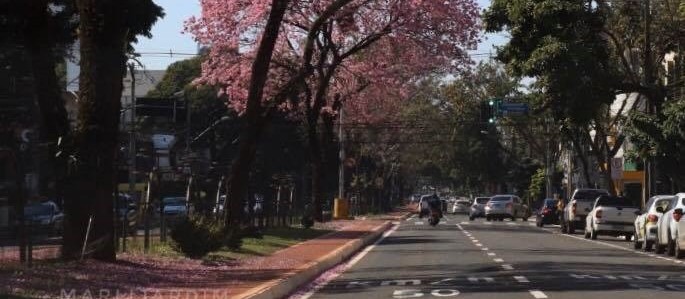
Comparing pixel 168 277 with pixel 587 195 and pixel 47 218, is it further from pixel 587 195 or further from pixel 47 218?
pixel 587 195

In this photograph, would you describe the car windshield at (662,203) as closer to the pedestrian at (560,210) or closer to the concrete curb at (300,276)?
the concrete curb at (300,276)

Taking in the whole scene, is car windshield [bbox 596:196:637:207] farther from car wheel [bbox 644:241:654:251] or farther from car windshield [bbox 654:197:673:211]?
car wheel [bbox 644:241:654:251]

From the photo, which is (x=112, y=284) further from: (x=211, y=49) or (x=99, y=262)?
(x=211, y=49)

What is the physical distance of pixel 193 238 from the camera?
2081 centimetres

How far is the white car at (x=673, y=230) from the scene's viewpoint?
80.1 ft

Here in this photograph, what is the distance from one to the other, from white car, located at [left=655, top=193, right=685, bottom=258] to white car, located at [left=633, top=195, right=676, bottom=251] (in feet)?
2.08

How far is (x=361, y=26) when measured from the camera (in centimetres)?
3944

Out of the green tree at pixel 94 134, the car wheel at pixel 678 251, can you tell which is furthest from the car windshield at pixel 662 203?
the green tree at pixel 94 134

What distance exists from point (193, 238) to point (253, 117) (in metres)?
7.38

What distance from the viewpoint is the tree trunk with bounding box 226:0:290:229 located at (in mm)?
26797

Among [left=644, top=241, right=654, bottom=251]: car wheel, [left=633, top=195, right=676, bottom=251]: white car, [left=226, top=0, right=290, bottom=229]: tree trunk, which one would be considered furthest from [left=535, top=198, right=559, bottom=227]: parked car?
[left=226, top=0, right=290, bottom=229]: tree trunk

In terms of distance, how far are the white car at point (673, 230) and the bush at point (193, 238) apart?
1092cm

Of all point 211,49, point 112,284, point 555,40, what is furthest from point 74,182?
point 211,49

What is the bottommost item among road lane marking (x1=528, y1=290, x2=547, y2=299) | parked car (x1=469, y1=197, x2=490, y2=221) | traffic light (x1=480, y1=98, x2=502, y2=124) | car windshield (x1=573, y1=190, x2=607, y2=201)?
road lane marking (x1=528, y1=290, x2=547, y2=299)
